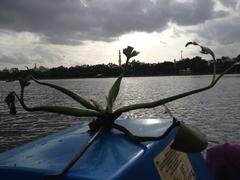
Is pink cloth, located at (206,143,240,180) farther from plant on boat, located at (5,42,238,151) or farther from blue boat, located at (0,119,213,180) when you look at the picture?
plant on boat, located at (5,42,238,151)

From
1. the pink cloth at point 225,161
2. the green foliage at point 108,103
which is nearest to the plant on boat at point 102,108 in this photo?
the green foliage at point 108,103

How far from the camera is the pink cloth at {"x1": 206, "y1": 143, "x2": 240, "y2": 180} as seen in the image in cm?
315

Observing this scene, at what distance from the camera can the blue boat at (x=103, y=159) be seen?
6.30 ft

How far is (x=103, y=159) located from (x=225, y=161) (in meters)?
1.52

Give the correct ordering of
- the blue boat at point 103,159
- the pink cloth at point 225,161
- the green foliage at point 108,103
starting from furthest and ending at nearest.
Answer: the pink cloth at point 225,161 → the green foliage at point 108,103 → the blue boat at point 103,159

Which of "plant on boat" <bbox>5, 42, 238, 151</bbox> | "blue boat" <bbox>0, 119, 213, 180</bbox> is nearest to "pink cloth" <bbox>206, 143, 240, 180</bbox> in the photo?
"blue boat" <bbox>0, 119, 213, 180</bbox>

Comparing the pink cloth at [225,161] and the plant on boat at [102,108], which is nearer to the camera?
the plant on boat at [102,108]

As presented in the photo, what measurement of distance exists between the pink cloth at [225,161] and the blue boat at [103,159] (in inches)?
8.9

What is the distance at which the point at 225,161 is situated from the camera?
10.6 feet

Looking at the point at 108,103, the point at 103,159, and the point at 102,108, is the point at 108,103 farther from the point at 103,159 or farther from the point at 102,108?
the point at 103,159

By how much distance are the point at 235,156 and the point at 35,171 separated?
189 centimetres

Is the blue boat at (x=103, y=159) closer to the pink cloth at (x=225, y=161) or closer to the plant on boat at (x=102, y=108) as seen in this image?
the plant on boat at (x=102, y=108)

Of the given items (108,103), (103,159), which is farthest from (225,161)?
(103,159)

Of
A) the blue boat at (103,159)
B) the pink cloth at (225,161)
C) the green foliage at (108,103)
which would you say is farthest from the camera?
the pink cloth at (225,161)
